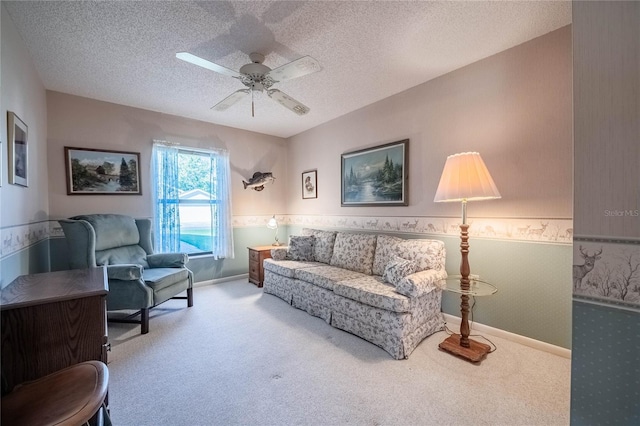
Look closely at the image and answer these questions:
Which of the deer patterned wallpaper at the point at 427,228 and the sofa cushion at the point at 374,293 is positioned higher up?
the deer patterned wallpaper at the point at 427,228

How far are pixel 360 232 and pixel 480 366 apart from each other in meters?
2.03

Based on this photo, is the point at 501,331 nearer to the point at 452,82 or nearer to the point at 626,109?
the point at 626,109

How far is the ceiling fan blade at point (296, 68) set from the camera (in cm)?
185

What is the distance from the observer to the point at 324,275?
2.96 metres

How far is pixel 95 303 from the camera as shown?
1448mm

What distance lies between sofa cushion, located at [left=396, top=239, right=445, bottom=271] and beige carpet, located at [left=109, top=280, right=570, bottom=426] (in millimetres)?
674

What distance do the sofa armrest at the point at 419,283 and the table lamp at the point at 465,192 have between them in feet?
0.75

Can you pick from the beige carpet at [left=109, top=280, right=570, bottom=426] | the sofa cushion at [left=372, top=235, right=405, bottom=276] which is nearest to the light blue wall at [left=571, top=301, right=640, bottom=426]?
the beige carpet at [left=109, top=280, right=570, bottom=426]

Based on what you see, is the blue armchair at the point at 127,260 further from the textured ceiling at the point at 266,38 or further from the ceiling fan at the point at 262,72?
the ceiling fan at the point at 262,72

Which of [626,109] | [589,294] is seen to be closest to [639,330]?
[589,294]

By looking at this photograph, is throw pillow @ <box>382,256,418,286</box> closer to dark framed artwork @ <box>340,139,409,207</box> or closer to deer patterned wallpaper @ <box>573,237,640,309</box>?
dark framed artwork @ <box>340,139,409,207</box>

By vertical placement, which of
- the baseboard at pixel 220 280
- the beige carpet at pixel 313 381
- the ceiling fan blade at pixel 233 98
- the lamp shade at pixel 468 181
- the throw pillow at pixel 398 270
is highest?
the ceiling fan blade at pixel 233 98

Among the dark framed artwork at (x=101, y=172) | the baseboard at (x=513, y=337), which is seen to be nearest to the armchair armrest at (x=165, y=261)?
the dark framed artwork at (x=101, y=172)

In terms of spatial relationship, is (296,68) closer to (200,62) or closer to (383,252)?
(200,62)
